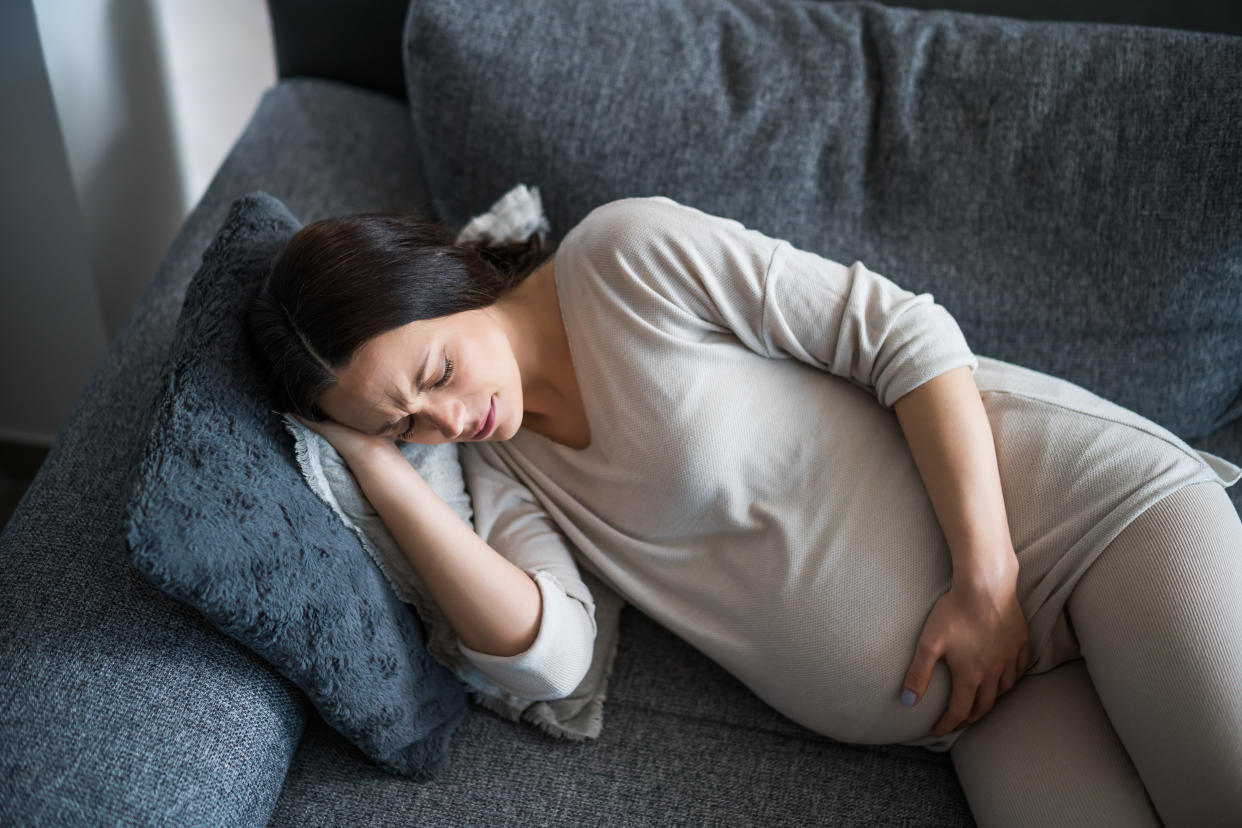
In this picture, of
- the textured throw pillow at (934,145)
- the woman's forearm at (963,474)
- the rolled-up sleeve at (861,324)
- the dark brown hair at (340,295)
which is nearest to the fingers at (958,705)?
the woman's forearm at (963,474)

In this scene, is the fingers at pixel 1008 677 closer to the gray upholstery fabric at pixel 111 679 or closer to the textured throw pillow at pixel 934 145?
the textured throw pillow at pixel 934 145

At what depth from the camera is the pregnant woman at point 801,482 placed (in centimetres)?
97

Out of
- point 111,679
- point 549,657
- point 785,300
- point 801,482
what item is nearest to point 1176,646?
point 801,482

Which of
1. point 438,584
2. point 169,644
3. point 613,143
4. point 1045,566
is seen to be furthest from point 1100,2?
point 169,644

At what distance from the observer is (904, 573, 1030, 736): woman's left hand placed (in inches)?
39.4

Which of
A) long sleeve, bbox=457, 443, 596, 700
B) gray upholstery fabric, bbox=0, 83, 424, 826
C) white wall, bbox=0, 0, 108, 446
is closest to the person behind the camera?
gray upholstery fabric, bbox=0, 83, 424, 826

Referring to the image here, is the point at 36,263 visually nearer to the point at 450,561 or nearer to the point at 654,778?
the point at 450,561

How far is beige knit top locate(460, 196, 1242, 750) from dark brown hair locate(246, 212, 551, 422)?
0.56 feet

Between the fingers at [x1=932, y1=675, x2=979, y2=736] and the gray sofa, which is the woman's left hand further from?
the gray sofa

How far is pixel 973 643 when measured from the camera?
100 cm

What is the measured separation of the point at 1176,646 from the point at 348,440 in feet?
2.83

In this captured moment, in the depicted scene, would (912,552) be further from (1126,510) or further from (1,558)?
(1,558)

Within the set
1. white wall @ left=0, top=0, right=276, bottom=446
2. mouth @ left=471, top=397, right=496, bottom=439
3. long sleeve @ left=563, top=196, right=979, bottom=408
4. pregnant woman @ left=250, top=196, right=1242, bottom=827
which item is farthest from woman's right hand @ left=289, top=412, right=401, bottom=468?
white wall @ left=0, top=0, right=276, bottom=446

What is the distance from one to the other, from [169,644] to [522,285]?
57 centimetres
